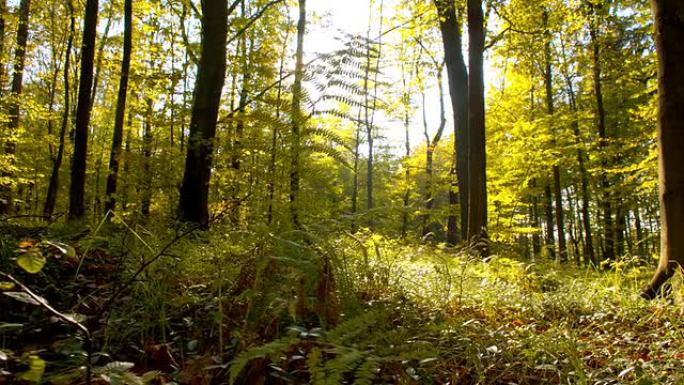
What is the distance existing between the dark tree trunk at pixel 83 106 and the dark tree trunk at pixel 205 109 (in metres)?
2.48

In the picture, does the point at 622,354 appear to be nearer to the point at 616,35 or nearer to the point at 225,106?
the point at 616,35

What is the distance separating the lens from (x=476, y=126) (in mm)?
7285

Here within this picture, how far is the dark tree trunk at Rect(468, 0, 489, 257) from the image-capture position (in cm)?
703

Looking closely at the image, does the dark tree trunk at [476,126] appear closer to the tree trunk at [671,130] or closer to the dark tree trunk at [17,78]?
the tree trunk at [671,130]

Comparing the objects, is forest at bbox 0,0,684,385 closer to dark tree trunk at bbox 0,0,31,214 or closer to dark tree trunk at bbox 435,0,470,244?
A: dark tree trunk at bbox 435,0,470,244

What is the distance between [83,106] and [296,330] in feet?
22.1

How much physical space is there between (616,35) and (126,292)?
1261 cm

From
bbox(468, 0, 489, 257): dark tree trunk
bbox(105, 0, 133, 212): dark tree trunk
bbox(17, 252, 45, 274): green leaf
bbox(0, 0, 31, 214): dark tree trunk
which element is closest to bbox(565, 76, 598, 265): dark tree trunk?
bbox(468, 0, 489, 257): dark tree trunk

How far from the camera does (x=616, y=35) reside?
10.8 meters

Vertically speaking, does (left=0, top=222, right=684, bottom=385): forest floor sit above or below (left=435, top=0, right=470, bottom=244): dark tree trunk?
below

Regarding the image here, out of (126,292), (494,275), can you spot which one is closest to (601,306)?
(494,275)

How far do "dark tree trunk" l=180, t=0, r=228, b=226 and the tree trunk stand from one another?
14.7ft

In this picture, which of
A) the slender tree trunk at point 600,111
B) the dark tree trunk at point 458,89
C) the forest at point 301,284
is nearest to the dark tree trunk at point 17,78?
the forest at point 301,284

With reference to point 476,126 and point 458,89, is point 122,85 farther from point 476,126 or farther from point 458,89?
point 458,89
